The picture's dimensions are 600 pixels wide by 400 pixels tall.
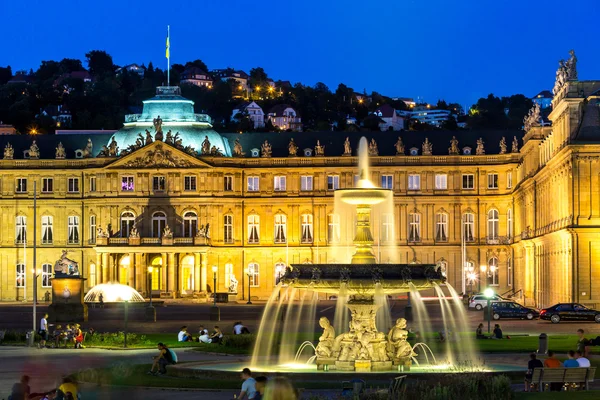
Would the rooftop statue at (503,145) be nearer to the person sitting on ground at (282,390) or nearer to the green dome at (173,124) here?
the green dome at (173,124)

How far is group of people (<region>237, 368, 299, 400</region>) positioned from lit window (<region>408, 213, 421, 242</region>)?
310ft

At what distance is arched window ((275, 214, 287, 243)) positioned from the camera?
127m

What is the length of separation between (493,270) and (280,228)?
62.5 ft

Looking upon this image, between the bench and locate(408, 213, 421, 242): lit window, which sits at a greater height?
locate(408, 213, 421, 242): lit window

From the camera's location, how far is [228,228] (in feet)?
416

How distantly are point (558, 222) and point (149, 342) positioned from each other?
36.5m

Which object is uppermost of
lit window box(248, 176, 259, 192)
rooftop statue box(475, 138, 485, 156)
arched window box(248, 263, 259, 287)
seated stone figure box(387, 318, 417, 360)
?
rooftop statue box(475, 138, 485, 156)

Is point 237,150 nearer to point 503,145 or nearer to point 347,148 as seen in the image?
point 347,148

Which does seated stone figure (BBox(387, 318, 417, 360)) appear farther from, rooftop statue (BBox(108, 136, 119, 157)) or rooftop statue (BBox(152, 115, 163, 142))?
rooftop statue (BBox(108, 136, 119, 157))

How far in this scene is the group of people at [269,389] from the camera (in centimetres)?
2638

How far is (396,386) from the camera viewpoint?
35188 mm

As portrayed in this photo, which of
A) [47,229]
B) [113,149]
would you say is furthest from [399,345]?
[47,229]

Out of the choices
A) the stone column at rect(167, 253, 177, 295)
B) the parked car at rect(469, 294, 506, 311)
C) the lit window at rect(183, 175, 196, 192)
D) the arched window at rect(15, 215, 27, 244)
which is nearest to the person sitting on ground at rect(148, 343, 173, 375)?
the parked car at rect(469, 294, 506, 311)

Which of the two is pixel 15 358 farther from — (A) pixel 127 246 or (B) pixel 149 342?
(A) pixel 127 246
